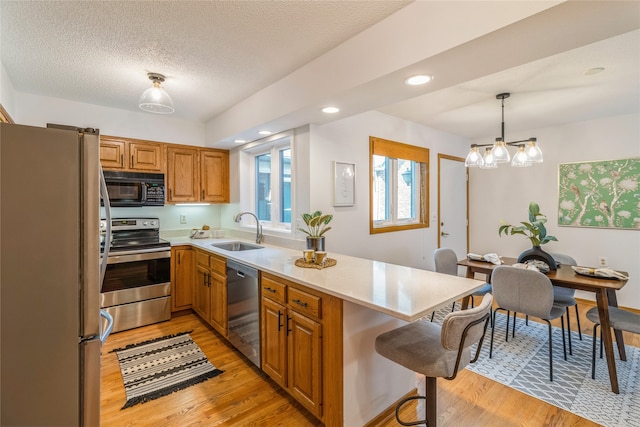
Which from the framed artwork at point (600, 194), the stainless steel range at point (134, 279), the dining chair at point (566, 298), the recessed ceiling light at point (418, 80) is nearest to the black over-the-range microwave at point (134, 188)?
the stainless steel range at point (134, 279)

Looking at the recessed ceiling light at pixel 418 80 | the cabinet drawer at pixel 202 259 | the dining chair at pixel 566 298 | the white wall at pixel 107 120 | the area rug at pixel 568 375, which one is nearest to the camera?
the recessed ceiling light at pixel 418 80

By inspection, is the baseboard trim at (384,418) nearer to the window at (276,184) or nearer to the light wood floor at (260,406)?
the light wood floor at (260,406)

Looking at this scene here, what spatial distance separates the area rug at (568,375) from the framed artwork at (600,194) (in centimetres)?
184

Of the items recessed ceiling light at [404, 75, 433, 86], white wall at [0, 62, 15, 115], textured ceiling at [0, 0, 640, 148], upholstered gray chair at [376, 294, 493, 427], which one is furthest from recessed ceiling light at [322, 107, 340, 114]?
white wall at [0, 62, 15, 115]

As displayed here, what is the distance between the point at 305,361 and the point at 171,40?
7.39 feet

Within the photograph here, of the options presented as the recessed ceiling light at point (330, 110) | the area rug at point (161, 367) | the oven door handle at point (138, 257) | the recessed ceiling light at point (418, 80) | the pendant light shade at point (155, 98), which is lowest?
the area rug at point (161, 367)

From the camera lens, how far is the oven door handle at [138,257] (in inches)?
116

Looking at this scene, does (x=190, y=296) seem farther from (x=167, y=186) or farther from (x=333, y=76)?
(x=333, y=76)

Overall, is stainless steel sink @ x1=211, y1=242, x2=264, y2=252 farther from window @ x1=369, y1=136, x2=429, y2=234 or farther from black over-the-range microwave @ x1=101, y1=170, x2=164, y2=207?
window @ x1=369, y1=136, x2=429, y2=234

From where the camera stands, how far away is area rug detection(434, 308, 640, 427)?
192 centimetres

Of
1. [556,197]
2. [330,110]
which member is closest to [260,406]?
[330,110]

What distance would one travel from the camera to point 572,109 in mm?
3525

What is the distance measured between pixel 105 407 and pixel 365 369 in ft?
5.78

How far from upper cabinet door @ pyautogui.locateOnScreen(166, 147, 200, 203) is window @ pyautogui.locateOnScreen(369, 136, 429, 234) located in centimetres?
232
